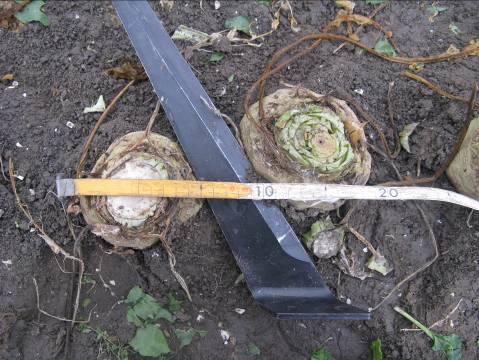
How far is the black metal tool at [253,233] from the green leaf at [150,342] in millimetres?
454

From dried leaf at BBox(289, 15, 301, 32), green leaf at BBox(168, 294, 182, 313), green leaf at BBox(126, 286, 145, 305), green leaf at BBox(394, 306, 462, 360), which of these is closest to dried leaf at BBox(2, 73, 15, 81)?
green leaf at BBox(126, 286, 145, 305)

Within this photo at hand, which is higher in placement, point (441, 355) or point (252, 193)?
point (252, 193)

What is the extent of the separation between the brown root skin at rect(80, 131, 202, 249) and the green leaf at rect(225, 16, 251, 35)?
87 centimetres

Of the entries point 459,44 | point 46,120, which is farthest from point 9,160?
point 459,44

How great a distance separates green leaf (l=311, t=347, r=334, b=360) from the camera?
2135mm

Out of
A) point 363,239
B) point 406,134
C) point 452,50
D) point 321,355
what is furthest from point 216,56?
point 321,355

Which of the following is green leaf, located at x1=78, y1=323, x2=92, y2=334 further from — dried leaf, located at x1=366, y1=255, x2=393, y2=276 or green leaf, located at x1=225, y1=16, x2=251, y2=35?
green leaf, located at x1=225, y1=16, x2=251, y2=35

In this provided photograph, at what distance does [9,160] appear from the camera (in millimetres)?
2223

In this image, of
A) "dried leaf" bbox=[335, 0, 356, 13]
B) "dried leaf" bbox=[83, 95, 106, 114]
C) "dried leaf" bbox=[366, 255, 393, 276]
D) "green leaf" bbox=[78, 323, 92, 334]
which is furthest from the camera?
"dried leaf" bbox=[335, 0, 356, 13]

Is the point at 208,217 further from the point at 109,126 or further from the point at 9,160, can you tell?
the point at 9,160

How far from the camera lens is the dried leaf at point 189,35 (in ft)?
8.30

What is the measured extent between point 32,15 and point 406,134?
212cm

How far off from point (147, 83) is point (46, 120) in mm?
539

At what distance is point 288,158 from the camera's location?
76.5 inches
